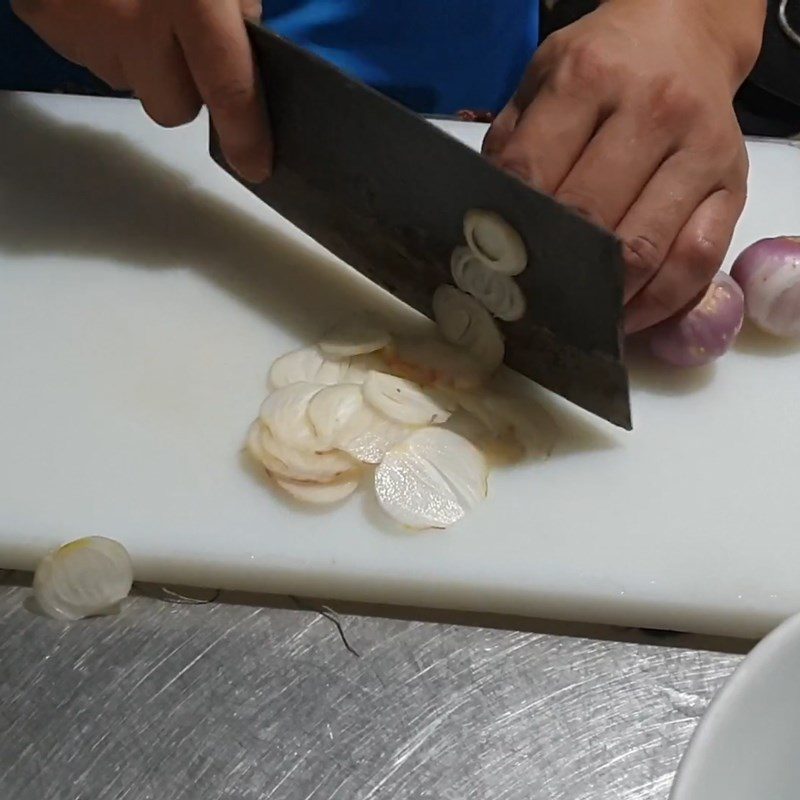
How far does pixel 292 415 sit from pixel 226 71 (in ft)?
0.90

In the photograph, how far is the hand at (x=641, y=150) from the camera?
0.71 metres

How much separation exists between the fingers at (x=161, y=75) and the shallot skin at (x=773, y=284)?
0.49 m

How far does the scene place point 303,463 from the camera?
2.38 feet

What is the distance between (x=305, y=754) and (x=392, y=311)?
38cm

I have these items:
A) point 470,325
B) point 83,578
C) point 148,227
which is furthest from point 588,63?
point 83,578

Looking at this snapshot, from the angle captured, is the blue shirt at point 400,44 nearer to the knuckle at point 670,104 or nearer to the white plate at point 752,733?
the knuckle at point 670,104

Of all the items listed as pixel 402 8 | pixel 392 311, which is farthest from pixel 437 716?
pixel 402 8

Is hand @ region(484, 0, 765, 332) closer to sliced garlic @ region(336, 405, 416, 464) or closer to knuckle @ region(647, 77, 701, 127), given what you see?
knuckle @ region(647, 77, 701, 127)

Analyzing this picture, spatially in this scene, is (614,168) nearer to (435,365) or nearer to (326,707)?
(435,365)

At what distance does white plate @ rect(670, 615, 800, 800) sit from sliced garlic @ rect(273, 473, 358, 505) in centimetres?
37

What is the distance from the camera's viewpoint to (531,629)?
71 centimetres

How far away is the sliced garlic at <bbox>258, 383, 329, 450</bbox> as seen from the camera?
28.8 inches

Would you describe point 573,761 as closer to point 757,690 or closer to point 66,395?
point 757,690

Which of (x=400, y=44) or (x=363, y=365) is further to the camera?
(x=400, y=44)
